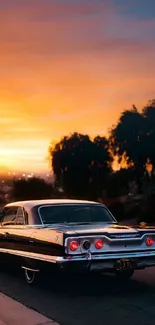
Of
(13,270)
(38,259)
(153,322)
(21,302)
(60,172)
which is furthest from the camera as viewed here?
(60,172)

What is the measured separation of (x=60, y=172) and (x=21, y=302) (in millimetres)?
47184

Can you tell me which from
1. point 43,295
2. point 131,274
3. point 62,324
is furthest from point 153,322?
point 131,274

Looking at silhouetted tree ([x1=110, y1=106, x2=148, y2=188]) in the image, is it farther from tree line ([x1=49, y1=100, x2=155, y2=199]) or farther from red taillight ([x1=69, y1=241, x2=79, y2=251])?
red taillight ([x1=69, y1=241, x2=79, y2=251])

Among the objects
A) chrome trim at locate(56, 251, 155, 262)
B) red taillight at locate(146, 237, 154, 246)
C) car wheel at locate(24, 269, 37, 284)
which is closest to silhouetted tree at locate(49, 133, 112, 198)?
car wheel at locate(24, 269, 37, 284)

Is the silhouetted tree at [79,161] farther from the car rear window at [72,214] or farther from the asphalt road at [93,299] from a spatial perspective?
the asphalt road at [93,299]

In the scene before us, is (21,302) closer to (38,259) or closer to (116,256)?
(38,259)

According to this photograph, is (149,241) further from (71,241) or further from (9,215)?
(9,215)

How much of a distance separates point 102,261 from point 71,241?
59 centimetres

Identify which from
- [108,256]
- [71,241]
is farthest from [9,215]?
[108,256]

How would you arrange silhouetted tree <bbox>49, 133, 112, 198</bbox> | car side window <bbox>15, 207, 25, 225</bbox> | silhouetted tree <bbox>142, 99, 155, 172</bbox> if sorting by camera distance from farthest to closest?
silhouetted tree <bbox>49, 133, 112, 198</bbox>
silhouetted tree <bbox>142, 99, 155, 172</bbox>
car side window <bbox>15, 207, 25, 225</bbox>

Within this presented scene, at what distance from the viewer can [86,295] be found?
8.59 metres

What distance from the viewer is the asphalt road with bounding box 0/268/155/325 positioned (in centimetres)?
710

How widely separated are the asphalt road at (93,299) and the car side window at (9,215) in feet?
3.56

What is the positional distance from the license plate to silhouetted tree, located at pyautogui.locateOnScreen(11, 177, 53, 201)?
1703 inches
